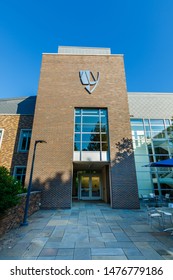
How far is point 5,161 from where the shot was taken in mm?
12836

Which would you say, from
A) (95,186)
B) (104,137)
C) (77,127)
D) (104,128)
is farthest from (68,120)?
(95,186)

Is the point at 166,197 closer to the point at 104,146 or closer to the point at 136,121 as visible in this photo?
the point at 104,146

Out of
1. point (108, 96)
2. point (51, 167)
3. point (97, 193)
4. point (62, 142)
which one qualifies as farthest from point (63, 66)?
point (97, 193)

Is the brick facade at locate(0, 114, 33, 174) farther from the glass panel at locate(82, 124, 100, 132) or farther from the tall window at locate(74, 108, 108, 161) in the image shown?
the glass panel at locate(82, 124, 100, 132)

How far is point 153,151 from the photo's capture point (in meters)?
13.8

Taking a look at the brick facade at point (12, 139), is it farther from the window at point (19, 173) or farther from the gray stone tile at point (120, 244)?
the gray stone tile at point (120, 244)

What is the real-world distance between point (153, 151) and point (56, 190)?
32.7 ft

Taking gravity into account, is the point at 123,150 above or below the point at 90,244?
above

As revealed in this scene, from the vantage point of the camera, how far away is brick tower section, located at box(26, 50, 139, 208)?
10.1 meters

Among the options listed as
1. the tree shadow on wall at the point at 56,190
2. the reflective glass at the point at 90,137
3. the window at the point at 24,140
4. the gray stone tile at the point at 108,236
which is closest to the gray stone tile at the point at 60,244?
the gray stone tile at the point at 108,236

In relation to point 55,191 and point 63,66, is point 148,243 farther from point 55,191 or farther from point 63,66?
point 63,66

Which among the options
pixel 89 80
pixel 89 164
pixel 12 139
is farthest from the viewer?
pixel 12 139

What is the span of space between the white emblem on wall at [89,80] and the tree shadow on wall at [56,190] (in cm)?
781
